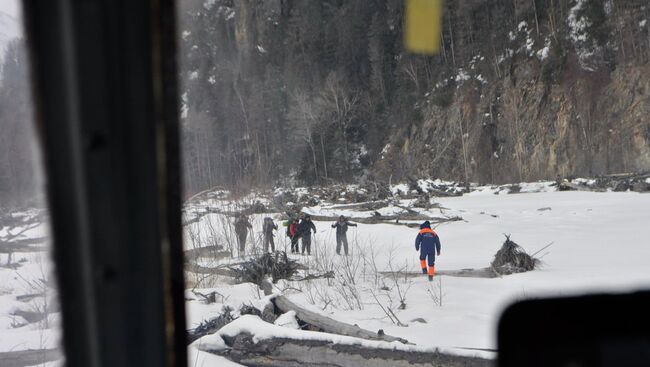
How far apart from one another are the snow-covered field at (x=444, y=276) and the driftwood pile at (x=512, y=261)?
0.85 ft

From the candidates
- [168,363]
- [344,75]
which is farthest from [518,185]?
[168,363]

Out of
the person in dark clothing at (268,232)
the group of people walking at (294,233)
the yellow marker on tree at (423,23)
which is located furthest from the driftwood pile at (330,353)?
the person in dark clothing at (268,232)

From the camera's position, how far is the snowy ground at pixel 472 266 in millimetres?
7059

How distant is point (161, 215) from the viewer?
→ 1110 millimetres

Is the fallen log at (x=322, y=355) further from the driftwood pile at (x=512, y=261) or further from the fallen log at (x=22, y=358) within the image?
the driftwood pile at (x=512, y=261)

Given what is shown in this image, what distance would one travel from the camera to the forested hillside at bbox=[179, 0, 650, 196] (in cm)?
2367

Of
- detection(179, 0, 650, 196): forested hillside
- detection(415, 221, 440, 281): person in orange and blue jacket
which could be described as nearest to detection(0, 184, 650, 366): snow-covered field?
detection(415, 221, 440, 281): person in orange and blue jacket

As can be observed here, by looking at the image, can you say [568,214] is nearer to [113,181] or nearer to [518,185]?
[518,185]

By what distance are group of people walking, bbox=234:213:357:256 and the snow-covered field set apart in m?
0.30

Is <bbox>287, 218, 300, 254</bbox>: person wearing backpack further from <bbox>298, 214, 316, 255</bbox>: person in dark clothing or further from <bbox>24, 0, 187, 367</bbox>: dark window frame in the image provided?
<bbox>24, 0, 187, 367</bbox>: dark window frame

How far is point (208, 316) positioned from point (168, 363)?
262 inches

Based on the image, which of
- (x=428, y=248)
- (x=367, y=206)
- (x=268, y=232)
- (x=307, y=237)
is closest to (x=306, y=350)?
(x=428, y=248)

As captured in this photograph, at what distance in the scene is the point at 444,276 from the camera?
10.0m

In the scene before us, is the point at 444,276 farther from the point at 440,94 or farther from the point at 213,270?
the point at 440,94
